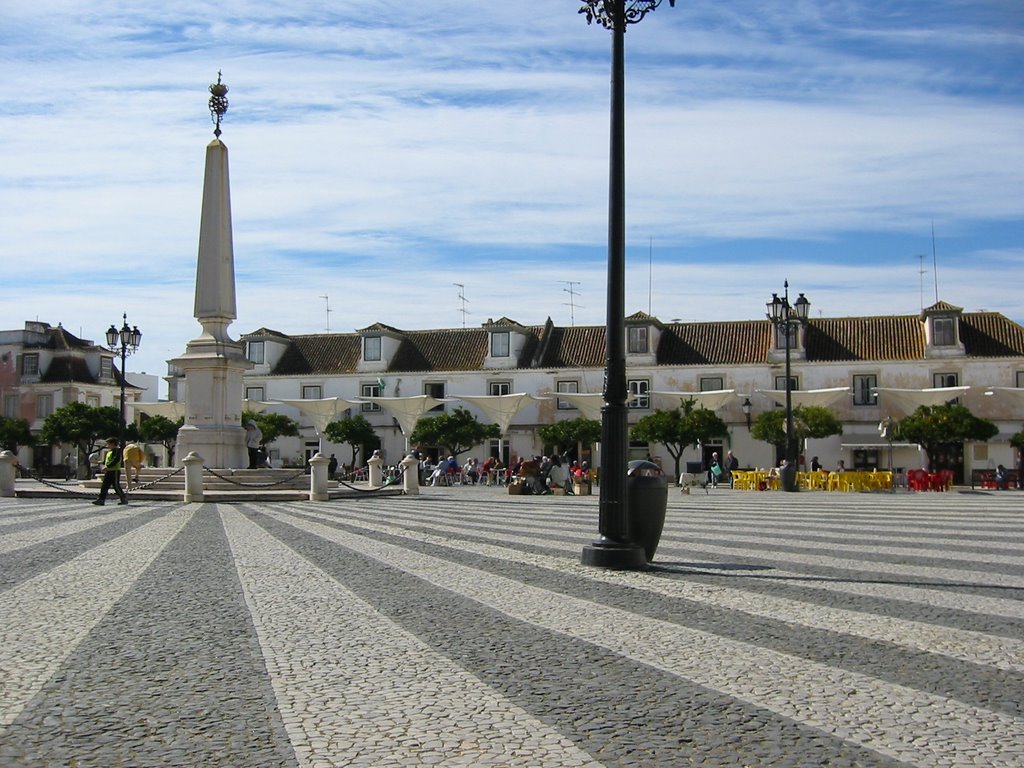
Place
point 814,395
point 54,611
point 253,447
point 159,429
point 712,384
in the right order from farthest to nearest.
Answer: point 712,384 → point 159,429 → point 814,395 → point 253,447 → point 54,611

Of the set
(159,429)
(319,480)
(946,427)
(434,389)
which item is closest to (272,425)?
(159,429)

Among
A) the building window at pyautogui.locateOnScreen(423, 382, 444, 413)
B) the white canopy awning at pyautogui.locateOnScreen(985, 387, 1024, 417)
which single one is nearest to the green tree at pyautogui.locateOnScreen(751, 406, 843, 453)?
the white canopy awning at pyautogui.locateOnScreen(985, 387, 1024, 417)

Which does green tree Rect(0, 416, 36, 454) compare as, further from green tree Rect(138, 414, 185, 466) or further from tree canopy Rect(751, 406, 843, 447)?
tree canopy Rect(751, 406, 843, 447)

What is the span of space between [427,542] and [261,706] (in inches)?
325

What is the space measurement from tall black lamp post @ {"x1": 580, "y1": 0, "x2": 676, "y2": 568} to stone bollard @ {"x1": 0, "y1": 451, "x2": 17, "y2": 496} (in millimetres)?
21412

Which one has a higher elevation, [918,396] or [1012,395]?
[1012,395]

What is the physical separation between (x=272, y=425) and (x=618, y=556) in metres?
46.2

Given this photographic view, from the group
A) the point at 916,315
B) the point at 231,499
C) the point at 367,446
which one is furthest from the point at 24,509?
the point at 916,315

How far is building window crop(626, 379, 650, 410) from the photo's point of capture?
54584mm

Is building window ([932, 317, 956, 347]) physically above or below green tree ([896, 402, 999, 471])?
above

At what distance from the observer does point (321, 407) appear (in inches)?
2196

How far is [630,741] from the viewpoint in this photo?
172 inches

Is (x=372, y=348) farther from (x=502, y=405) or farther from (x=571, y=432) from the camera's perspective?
(x=571, y=432)

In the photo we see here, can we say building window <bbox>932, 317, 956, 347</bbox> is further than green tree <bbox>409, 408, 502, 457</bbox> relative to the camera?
Yes
